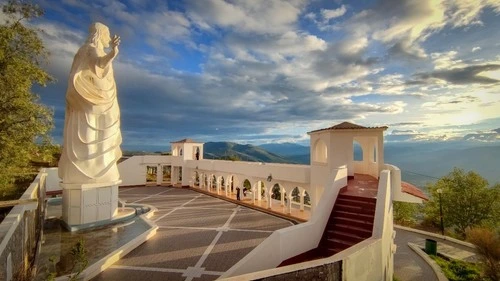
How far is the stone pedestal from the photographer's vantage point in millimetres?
13492

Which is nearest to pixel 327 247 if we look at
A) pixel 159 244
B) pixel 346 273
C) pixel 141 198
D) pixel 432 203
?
pixel 346 273

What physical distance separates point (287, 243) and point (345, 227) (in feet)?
7.41

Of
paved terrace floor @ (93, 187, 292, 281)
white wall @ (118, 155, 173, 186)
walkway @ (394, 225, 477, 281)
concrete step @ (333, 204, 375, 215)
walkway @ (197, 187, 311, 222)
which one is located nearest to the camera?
concrete step @ (333, 204, 375, 215)

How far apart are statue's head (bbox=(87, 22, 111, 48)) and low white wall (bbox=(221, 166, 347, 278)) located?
14118 mm

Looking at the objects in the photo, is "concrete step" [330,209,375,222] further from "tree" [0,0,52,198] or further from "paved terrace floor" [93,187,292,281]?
"tree" [0,0,52,198]

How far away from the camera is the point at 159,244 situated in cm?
1198

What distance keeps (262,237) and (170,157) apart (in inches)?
875

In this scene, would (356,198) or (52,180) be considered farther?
(52,180)

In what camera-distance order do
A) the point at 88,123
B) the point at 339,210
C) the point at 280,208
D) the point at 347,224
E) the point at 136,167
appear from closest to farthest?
the point at 347,224
the point at 339,210
the point at 88,123
the point at 280,208
the point at 136,167

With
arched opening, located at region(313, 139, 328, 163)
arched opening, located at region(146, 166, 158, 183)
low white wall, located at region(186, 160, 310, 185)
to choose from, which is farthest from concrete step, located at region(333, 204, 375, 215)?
arched opening, located at region(146, 166, 158, 183)

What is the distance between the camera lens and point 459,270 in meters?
13.2

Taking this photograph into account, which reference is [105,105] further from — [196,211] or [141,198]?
[141,198]

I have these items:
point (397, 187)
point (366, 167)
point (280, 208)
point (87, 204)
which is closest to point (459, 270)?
point (397, 187)

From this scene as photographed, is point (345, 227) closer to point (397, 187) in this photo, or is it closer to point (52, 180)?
point (397, 187)
